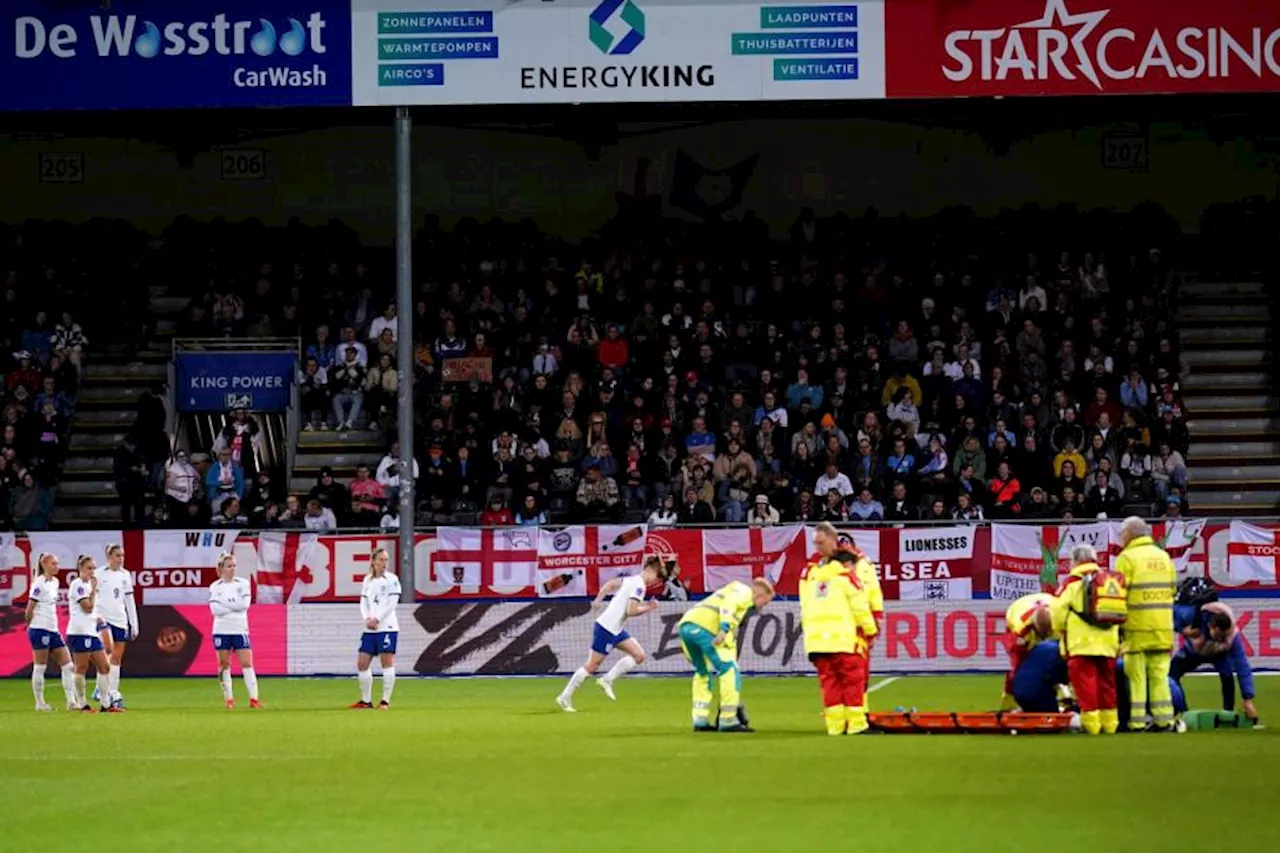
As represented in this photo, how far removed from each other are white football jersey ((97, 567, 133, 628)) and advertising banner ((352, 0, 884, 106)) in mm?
8288

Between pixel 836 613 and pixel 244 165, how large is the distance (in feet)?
87.7

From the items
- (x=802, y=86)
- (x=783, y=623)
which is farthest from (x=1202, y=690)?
(x=802, y=86)

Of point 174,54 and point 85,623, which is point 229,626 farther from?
point 174,54

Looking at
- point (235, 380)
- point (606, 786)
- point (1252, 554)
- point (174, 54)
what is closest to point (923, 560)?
point (1252, 554)

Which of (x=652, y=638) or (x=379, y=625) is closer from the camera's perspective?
(x=379, y=625)

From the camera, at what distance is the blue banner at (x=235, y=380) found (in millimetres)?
38750

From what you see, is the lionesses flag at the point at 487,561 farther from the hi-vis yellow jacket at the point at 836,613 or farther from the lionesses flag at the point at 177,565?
the hi-vis yellow jacket at the point at 836,613

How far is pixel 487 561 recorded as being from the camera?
31984 mm

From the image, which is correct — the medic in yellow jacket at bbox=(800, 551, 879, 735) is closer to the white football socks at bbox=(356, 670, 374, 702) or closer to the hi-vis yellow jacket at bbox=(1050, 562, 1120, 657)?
the hi-vis yellow jacket at bbox=(1050, 562, 1120, 657)

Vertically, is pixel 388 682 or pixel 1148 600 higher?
pixel 1148 600

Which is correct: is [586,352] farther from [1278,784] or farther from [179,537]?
[1278,784]

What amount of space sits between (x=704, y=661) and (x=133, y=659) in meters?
13.1

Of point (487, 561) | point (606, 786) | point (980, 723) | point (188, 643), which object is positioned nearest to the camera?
point (606, 786)

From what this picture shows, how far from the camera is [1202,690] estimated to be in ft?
88.0
